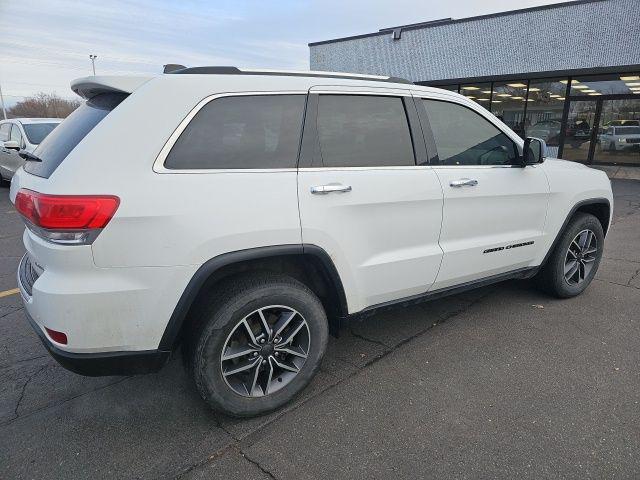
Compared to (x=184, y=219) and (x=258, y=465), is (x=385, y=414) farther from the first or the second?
(x=184, y=219)

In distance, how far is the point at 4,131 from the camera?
36.2 feet

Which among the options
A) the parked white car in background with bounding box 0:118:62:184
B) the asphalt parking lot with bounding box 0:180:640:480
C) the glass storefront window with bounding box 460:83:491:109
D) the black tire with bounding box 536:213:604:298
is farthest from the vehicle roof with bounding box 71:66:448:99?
the glass storefront window with bounding box 460:83:491:109

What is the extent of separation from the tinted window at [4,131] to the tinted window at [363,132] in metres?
11.2

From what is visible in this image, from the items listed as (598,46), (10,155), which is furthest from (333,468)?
(598,46)

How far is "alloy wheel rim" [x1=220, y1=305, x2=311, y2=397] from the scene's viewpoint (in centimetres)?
242

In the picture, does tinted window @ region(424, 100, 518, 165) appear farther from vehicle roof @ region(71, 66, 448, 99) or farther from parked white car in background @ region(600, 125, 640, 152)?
parked white car in background @ region(600, 125, 640, 152)

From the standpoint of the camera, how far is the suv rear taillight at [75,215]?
194cm

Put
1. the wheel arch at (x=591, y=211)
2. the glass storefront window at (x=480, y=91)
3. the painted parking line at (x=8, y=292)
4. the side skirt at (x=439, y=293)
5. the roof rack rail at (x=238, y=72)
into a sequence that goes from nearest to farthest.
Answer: the roof rack rail at (x=238, y=72), the side skirt at (x=439, y=293), the wheel arch at (x=591, y=211), the painted parking line at (x=8, y=292), the glass storefront window at (x=480, y=91)

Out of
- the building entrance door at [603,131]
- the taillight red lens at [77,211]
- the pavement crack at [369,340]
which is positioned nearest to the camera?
the taillight red lens at [77,211]

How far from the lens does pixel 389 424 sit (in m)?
2.45

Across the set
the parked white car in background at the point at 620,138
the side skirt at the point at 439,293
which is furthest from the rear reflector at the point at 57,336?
the parked white car in background at the point at 620,138

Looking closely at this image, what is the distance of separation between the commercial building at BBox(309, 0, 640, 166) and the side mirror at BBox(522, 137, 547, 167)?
11.5 metres

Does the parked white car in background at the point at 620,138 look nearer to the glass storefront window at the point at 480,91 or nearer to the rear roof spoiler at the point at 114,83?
the glass storefront window at the point at 480,91

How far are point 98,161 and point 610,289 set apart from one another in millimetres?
4729
